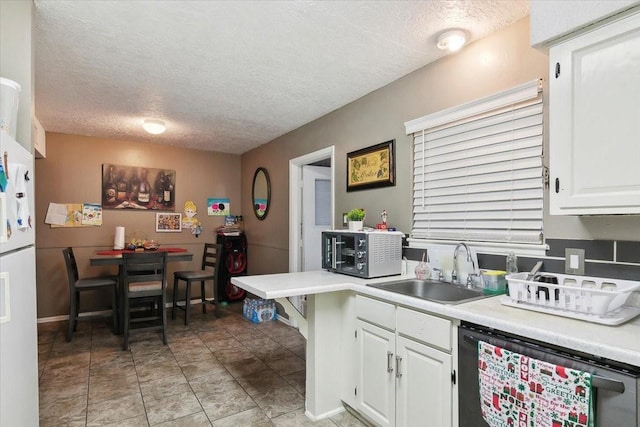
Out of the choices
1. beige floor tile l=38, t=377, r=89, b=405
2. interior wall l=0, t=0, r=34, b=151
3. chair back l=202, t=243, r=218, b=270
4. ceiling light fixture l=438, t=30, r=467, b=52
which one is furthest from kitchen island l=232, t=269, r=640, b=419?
chair back l=202, t=243, r=218, b=270

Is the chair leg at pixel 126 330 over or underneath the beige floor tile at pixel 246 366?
over

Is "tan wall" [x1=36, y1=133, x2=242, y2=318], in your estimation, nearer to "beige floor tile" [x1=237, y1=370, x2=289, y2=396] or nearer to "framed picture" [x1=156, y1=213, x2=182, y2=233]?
"framed picture" [x1=156, y1=213, x2=182, y2=233]

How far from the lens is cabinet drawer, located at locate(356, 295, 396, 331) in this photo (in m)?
1.94

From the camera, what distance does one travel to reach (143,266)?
11.9ft

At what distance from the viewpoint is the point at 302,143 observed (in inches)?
160

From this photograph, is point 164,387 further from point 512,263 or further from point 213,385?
point 512,263

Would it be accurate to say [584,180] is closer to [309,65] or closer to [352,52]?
[352,52]

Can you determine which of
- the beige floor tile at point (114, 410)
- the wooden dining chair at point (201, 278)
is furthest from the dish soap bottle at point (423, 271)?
the wooden dining chair at point (201, 278)

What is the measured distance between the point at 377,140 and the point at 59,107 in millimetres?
3040

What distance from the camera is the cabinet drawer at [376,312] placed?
1.94 meters

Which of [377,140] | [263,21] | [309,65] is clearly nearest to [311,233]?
[377,140]

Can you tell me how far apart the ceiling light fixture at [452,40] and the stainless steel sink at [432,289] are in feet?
4.73

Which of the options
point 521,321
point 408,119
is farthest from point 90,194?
point 521,321

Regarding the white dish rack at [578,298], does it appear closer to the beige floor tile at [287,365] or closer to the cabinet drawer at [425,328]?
the cabinet drawer at [425,328]
